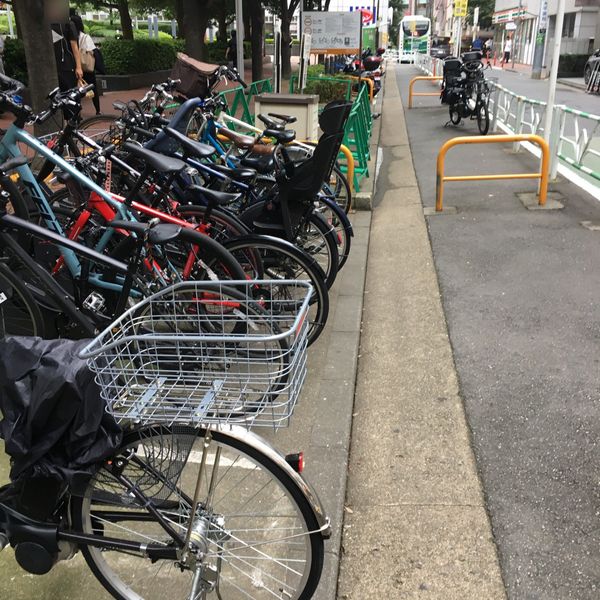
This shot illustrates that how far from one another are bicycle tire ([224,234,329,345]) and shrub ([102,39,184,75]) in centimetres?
1884

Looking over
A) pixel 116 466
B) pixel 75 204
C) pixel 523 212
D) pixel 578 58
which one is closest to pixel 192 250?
pixel 75 204

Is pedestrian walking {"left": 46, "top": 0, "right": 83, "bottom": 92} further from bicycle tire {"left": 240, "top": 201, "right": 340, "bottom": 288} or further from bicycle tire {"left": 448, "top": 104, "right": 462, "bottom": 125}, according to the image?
bicycle tire {"left": 448, "top": 104, "right": 462, "bottom": 125}

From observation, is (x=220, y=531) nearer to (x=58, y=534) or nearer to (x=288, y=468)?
(x=288, y=468)

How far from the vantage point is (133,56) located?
21000 mm

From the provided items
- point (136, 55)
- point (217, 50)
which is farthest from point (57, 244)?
point (217, 50)

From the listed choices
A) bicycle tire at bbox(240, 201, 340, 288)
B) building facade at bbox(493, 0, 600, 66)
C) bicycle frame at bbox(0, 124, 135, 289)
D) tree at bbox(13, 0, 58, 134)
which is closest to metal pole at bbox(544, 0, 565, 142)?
bicycle tire at bbox(240, 201, 340, 288)

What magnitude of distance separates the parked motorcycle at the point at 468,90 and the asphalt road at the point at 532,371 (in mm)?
5334

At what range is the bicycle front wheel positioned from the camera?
1.89m

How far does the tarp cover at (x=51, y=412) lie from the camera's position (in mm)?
1720

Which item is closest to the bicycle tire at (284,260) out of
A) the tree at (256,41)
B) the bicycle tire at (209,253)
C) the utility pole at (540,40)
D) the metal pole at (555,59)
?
the bicycle tire at (209,253)

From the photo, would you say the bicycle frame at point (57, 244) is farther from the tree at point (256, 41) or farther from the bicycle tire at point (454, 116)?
the tree at point (256, 41)

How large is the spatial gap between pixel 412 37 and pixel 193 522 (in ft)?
195

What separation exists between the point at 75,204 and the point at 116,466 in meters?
2.61

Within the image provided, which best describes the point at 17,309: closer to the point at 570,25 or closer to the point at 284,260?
the point at 284,260
